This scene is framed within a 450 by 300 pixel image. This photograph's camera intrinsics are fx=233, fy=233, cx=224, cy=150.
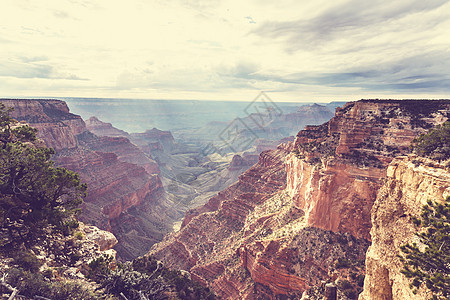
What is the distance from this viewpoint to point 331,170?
35219mm

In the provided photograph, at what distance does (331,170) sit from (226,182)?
121151 mm

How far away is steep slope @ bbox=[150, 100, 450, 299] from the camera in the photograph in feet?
106

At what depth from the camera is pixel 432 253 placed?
40.2 feet

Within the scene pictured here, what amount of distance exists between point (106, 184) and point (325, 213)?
84.3 metres

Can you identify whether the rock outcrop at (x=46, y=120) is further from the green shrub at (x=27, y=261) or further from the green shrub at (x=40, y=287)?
the green shrub at (x=40, y=287)

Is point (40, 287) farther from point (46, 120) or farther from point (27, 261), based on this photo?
point (46, 120)

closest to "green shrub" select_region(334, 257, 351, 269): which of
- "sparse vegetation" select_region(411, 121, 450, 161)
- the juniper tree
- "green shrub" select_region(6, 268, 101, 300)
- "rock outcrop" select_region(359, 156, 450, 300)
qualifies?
"rock outcrop" select_region(359, 156, 450, 300)

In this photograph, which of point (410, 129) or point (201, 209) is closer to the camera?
point (410, 129)

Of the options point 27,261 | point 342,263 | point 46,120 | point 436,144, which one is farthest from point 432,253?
point 46,120

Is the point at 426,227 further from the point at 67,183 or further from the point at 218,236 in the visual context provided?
the point at 218,236

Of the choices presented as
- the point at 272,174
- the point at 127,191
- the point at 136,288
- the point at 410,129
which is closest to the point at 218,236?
the point at 272,174

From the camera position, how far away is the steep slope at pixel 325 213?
32.4 m

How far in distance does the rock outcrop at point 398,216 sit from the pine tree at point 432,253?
712 millimetres

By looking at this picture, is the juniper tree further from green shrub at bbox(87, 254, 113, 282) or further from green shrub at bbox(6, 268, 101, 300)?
green shrub at bbox(6, 268, 101, 300)
